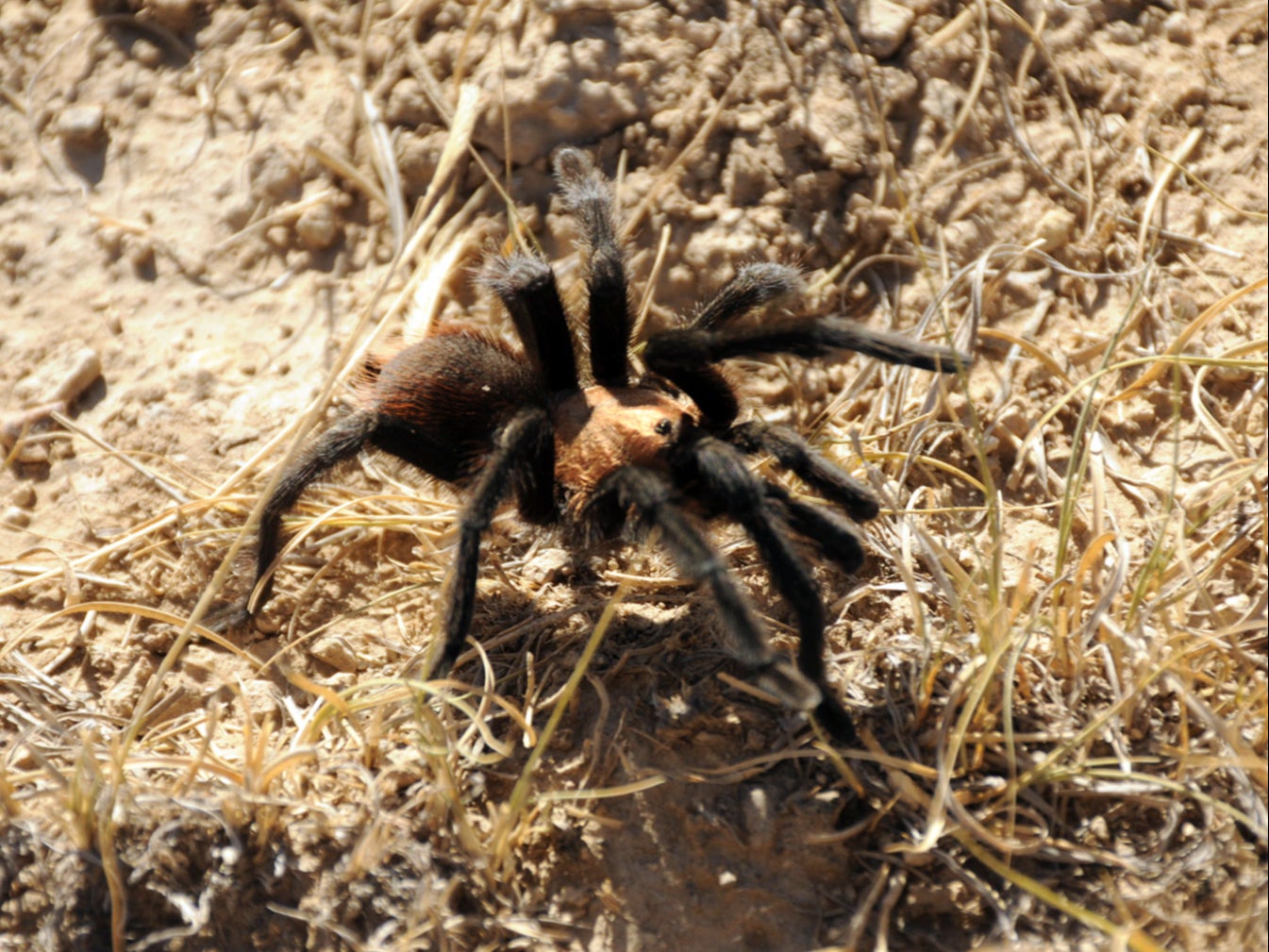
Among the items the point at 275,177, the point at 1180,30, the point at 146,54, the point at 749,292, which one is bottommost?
the point at 749,292

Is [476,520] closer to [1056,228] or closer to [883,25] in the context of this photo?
[1056,228]

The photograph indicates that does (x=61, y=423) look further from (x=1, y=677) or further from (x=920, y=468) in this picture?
(x=920, y=468)

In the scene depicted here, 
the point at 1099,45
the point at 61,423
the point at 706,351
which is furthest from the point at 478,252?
the point at 1099,45

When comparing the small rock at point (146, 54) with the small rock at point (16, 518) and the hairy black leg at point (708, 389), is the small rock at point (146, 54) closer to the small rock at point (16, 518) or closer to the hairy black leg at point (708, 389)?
the small rock at point (16, 518)

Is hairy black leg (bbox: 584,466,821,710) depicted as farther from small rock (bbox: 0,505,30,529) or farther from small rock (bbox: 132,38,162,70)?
small rock (bbox: 132,38,162,70)

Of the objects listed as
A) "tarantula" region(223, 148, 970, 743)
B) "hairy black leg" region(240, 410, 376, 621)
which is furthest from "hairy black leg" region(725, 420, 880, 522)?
"hairy black leg" region(240, 410, 376, 621)

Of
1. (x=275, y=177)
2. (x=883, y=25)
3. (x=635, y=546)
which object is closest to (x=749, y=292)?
(x=635, y=546)

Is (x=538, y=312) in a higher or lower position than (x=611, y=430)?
higher
